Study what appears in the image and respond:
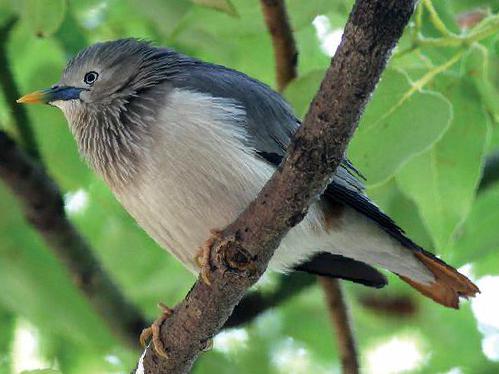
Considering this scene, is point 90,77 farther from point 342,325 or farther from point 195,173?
point 342,325

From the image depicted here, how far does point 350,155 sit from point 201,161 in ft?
2.39

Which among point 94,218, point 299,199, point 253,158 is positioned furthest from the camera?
point 94,218

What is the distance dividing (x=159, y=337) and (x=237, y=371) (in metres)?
1.93

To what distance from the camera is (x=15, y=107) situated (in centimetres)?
565

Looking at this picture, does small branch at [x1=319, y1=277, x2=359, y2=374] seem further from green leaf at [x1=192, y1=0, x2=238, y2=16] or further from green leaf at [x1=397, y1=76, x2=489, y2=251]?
green leaf at [x1=192, y1=0, x2=238, y2=16]

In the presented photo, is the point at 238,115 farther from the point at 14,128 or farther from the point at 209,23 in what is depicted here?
the point at 14,128

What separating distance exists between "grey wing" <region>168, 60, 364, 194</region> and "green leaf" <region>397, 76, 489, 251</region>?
0.31 meters

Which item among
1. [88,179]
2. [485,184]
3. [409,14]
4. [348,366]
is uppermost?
[485,184]

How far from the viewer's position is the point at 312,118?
328 centimetres

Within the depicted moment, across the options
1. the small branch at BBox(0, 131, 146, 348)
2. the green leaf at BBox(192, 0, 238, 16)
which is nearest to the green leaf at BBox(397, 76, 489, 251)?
the green leaf at BBox(192, 0, 238, 16)

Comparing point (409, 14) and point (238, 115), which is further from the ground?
point (238, 115)

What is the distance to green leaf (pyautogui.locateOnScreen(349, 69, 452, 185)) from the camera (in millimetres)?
4422

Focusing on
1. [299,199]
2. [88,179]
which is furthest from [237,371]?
[299,199]

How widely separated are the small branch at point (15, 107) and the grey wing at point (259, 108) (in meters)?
1.17
